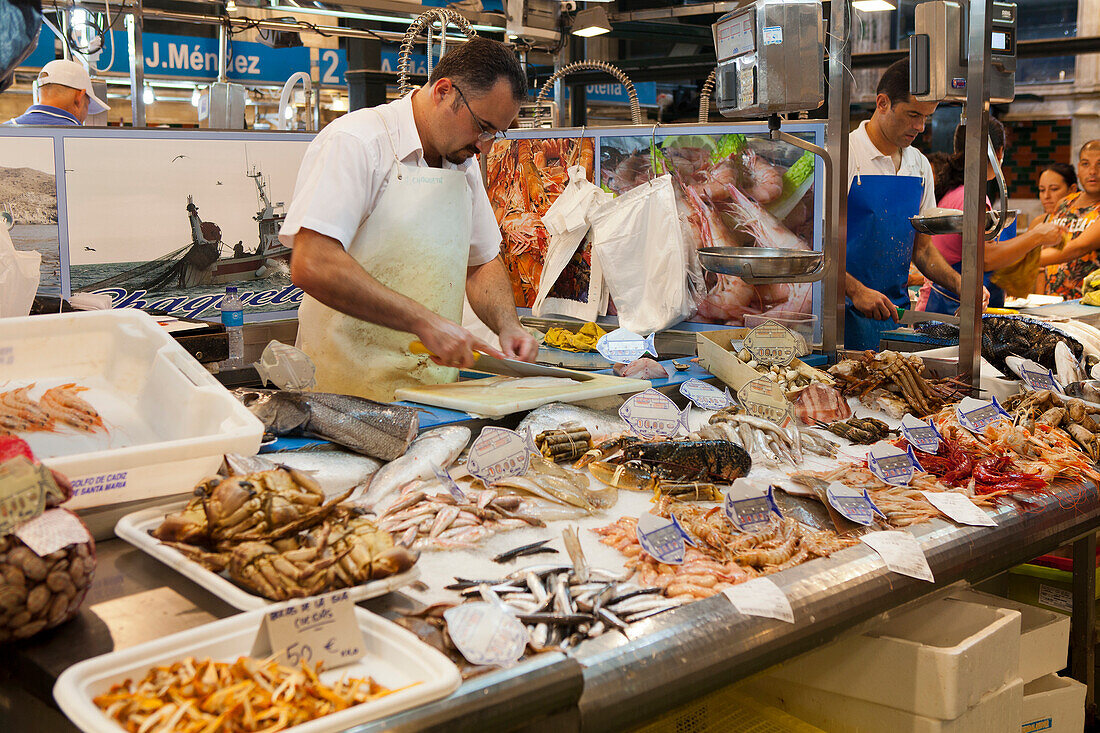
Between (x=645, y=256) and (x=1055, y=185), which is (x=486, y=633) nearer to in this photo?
(x=645, y=256)

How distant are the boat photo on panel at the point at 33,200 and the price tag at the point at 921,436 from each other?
12.6 ft

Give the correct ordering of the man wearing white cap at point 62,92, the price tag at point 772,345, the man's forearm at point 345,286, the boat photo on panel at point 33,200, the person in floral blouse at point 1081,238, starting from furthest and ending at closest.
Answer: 1. the person in floral blouse at point 1081,238
2. the man wearing white cap at point 62,92
3. the boat photo on panel at point 33,200
4. the price tag at point 772,345
5. the man's forearm at point 345,286

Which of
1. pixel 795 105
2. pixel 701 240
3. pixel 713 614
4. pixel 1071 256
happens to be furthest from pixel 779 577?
pixel 1071 256

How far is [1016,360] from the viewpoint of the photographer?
3.50 meters

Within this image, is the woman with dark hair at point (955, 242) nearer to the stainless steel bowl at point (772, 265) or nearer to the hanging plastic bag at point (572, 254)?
the stainless steel bowl at point (772, 265)

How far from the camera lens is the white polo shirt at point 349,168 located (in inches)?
125

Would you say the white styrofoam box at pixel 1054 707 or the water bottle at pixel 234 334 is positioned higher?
the water bottle at pixel 234 334

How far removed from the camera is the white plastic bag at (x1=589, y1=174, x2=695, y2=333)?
184 inches

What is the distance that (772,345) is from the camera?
363 centimetres

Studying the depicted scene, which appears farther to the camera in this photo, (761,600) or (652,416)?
(652,416)

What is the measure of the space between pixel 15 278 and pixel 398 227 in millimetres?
1227

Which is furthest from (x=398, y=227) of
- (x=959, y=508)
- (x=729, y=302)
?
(x=959, y=508)

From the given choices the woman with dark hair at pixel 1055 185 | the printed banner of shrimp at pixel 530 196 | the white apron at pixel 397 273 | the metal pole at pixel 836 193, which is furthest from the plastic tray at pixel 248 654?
the woman with dark hair at pixel 1055 185

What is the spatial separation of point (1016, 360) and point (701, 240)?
1624mm
